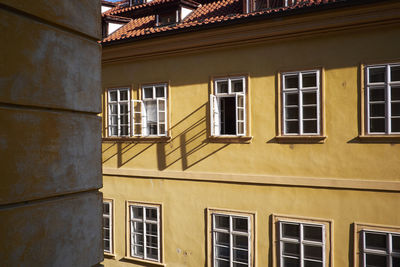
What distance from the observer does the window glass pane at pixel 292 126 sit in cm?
971

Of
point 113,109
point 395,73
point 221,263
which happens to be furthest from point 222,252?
point 395,73

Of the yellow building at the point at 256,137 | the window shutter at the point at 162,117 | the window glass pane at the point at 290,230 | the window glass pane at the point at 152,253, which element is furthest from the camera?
the window glass pane at the point at 152,253

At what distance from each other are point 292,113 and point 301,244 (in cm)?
290

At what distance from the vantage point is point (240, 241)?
10422mm

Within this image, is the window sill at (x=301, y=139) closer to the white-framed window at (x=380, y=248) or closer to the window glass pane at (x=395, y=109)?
the window glass pane at (x=395, y=109)

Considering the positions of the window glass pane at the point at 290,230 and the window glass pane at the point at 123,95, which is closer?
the window glass pane at the point at 290,230

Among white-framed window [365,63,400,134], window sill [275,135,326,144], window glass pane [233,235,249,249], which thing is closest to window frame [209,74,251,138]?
window sill [275,135,326,144]

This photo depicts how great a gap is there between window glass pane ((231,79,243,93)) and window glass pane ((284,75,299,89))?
1.13 m

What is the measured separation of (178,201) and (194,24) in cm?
457

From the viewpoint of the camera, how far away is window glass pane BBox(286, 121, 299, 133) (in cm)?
971

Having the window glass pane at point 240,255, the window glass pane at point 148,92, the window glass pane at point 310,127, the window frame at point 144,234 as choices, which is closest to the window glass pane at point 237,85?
the window glass pane at point 310,127

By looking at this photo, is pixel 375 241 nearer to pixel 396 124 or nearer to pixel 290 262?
pixel 290 262

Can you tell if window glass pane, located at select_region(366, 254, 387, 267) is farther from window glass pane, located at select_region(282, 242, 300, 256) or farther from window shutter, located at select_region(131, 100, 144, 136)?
window shutter, located at select_region(131, 100, 144, 136)

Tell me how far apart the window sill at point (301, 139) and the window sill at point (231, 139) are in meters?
0.72
